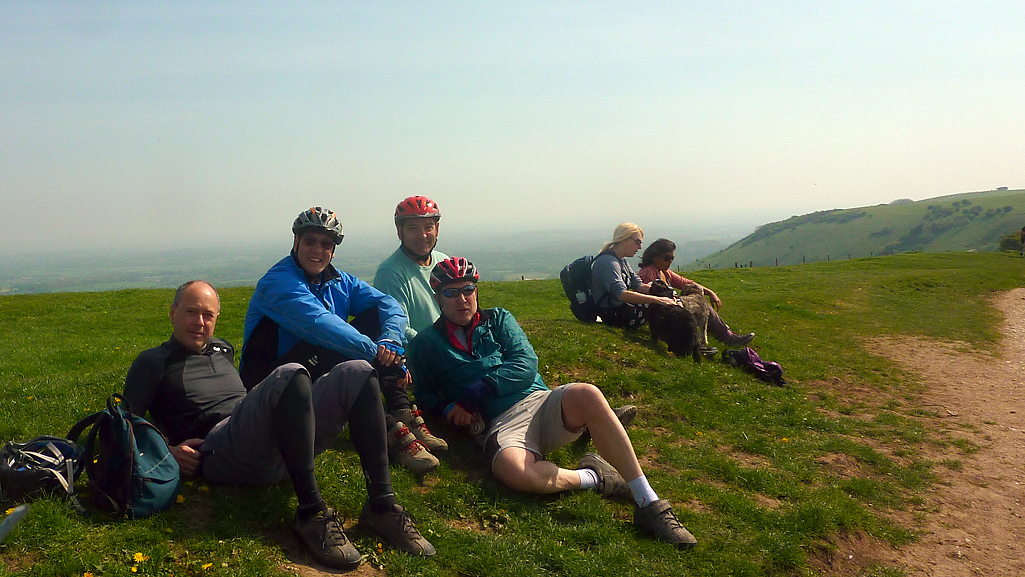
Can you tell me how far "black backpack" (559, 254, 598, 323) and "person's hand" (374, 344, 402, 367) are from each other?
7.75 metres

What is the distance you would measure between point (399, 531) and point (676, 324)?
845cm

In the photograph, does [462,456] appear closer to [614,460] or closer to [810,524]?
[614,460]

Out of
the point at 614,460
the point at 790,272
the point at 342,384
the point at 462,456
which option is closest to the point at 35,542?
the point at 342,384

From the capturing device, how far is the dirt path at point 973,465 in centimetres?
589

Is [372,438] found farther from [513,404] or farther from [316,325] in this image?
[513,404]

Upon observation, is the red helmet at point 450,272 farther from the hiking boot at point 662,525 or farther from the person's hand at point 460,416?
the hiking boot at point 662,525

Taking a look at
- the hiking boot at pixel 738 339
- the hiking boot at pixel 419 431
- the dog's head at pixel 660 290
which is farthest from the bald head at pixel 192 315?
the hiking boot at pixel 738 339

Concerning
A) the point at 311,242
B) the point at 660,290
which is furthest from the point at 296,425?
the point at 660,290

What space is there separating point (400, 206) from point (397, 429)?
8.90ft

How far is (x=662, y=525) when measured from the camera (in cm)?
548

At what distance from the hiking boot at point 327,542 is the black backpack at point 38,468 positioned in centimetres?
178

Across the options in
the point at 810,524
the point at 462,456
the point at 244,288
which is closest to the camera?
the point at 810,524

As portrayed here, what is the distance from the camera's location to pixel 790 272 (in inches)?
1457

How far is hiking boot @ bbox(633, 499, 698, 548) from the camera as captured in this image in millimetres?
5430
